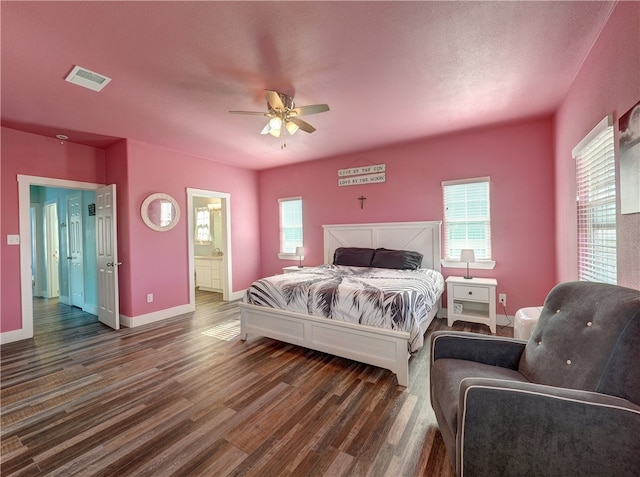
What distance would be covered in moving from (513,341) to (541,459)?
79 centimetres

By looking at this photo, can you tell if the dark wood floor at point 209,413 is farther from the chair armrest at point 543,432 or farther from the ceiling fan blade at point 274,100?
the ceiling fan blade at point 274,100

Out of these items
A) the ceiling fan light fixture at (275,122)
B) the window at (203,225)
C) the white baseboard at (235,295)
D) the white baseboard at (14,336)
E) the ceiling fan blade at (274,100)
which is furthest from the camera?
the window at (203,225)

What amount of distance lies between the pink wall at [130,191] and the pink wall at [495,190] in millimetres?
2555

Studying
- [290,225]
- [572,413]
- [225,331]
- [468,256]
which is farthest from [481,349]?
[290,225]

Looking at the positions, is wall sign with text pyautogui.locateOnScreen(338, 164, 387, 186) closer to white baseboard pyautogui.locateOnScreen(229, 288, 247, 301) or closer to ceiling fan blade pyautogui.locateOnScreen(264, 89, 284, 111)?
ceiling fan blade pyautogui.locateOnScreen(264, 89, 284, 111)

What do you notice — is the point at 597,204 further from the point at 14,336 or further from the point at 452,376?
the point at 14,336

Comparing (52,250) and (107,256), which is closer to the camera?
(107,256)

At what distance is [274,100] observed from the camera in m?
2.37

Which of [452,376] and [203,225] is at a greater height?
[203,225]

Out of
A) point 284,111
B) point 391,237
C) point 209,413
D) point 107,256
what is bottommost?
point 209,413

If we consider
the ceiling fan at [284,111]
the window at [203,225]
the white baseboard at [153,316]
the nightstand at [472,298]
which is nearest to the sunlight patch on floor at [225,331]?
the white baseboard at [153,316]

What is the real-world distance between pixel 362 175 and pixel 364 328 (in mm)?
2936

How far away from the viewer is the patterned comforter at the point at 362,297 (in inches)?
92.9

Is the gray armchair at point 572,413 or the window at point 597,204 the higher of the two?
the window at point 597,204
